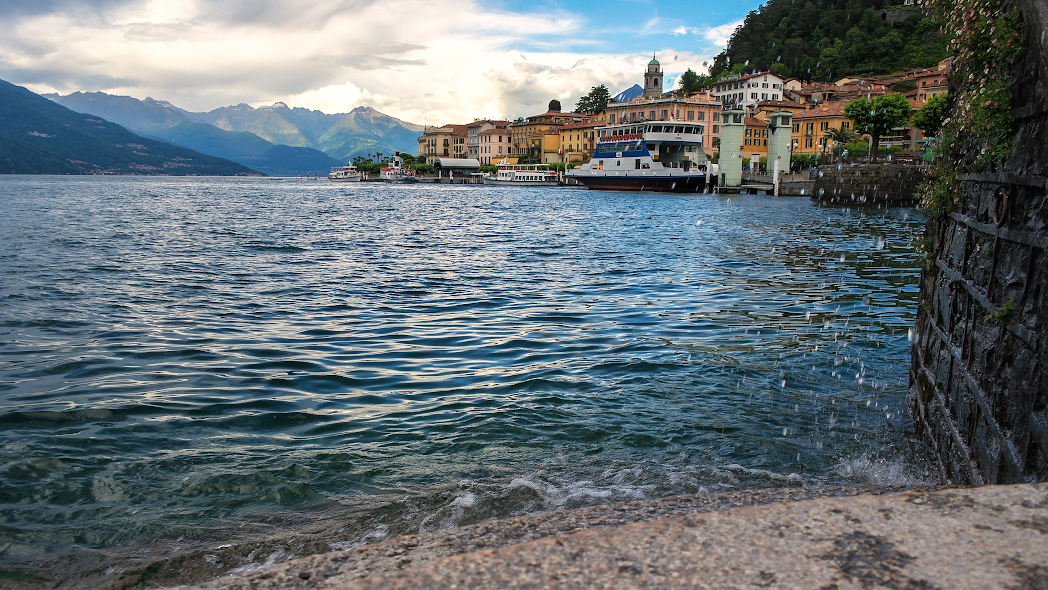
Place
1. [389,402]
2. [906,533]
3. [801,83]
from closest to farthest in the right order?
[906,533] < [389,402] < [801,83]

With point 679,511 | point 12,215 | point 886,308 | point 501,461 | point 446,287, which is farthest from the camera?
point 12,215

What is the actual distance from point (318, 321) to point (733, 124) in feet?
204

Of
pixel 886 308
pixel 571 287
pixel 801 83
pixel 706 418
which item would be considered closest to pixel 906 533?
pixel 706 418

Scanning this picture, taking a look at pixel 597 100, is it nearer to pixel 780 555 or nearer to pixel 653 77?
pixel 653 77

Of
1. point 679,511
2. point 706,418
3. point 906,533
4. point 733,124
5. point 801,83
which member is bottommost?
point 706,418

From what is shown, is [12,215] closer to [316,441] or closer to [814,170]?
[316,441]

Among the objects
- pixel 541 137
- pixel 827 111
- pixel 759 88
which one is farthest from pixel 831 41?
pixel 541 137

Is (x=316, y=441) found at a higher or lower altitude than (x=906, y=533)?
lower

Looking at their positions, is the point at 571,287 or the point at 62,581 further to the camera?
the point at 571,287

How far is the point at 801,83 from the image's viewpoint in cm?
10388

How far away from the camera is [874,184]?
41.9 m

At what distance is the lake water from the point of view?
4.29m

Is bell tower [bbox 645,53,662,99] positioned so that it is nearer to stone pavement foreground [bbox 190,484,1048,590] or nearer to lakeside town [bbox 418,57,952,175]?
lakeside town [bbox 418,57,952,175]

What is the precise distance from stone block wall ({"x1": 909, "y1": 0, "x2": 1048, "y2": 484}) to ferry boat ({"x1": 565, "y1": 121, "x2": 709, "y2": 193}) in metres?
62.5
